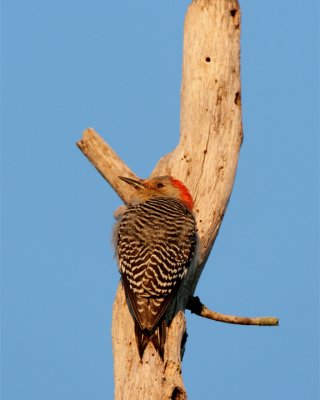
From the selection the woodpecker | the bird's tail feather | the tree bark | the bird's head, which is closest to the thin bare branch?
the tree bark

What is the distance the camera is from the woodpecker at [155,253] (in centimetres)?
757

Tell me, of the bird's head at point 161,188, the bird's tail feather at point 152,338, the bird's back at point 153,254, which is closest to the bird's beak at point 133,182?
the bird's head at point 161,188

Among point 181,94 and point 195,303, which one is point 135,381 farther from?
point 181,94

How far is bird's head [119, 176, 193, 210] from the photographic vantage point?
28.0 feet

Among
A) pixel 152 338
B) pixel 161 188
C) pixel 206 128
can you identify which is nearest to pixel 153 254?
pixel 152 338

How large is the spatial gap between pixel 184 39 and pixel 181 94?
20.6 inches

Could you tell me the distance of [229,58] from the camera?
28.7 ft

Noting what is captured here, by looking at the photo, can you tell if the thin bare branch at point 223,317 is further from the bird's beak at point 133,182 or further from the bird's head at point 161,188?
the bird's beak at point 133,182

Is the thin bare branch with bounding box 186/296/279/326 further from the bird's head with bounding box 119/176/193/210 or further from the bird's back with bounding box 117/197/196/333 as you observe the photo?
the bird's head with bounding box 119/176/193/210

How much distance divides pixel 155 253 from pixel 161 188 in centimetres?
120

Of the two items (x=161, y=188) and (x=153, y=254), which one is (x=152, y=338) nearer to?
(x=153, y=254)

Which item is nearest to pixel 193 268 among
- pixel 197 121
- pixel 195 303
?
pixel 195 303

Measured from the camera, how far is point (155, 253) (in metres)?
7.83

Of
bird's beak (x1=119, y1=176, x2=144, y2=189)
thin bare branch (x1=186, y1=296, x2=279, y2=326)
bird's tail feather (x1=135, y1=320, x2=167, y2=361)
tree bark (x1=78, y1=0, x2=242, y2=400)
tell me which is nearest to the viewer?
bird's tail feather (x1=135, y1=320, x2=167, y2=361)
